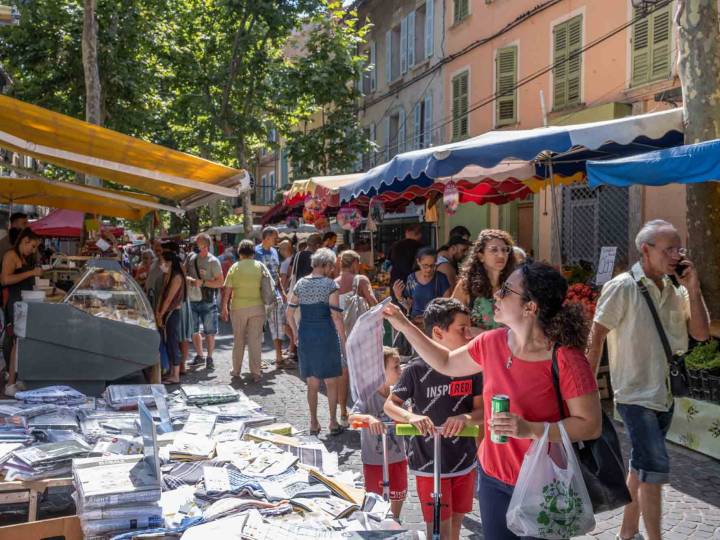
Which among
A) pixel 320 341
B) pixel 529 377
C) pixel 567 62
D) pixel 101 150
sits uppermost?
pixel 567 62

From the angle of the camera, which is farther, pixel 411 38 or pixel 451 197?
pixel 411 38

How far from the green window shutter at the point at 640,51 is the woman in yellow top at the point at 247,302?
735cm

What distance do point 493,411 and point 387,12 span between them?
73.0 feet

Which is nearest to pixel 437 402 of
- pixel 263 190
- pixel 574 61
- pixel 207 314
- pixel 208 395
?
pixel 208 395

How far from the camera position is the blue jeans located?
2.62 m

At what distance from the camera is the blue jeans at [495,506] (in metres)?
2.62

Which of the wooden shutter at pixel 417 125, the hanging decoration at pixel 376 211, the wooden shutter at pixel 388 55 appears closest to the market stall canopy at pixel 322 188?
the hanging decoration at pixel 376 211

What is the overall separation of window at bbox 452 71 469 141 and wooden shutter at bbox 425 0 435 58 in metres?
1.83

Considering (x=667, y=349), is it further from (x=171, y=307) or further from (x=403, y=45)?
(x=403, y=45)

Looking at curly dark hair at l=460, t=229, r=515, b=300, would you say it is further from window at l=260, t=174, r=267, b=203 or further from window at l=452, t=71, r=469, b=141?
window at l=260, t=174, r=267, b=203

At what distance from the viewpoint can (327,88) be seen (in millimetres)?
18781

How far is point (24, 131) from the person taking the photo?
20.4ft

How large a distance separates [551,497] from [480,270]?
2.52 metres

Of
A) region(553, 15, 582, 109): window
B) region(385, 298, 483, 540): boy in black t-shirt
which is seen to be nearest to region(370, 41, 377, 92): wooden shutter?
region(553, 15, 582, 109): window
